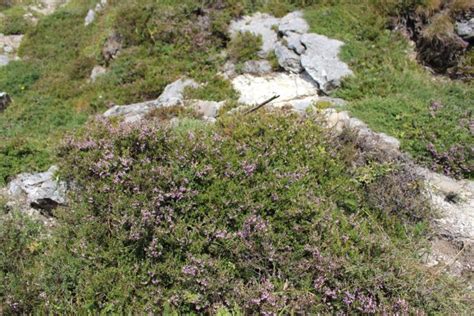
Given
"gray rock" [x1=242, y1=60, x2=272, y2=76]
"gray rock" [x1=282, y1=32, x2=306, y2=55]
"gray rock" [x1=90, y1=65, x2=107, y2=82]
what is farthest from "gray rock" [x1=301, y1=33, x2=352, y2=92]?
"gray rock" [x1=90, y1=65, x2=107, y2=82]

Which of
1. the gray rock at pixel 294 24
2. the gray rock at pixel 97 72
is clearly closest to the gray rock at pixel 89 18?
the gray rock at pixel 97 72

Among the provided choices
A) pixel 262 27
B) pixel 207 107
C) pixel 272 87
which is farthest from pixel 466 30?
pixel 207 107

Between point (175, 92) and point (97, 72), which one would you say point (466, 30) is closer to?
point (175, 92)

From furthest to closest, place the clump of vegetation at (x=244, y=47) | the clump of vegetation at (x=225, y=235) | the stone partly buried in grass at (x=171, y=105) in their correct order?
the clump of vegetation at (x=244, y=47), the stone partly buried in grass at (x=171, y=105), the clump of vegetation at (x=225, y=235)

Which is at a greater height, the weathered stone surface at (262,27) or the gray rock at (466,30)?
the gray rock at (466,30)

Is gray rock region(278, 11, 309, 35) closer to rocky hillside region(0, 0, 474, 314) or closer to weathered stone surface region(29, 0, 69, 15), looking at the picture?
rocky hillside region(0, 0, 474, 314)

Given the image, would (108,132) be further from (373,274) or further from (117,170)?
(373,274)

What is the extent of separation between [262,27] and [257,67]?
7.32ft

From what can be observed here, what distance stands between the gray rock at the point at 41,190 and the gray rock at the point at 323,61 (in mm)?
7083

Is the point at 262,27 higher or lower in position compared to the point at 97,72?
higher

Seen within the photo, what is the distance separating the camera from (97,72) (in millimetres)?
14250

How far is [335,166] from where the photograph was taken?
6035 millimetres

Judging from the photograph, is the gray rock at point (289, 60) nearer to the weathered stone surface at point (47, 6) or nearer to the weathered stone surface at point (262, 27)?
the weathered stone surface at point (262, 27)

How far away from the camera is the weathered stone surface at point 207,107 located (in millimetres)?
9702
